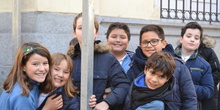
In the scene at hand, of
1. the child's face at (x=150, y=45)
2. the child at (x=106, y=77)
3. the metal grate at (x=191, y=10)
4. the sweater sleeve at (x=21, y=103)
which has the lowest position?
the sweater sleeve at (x=21, y=103)

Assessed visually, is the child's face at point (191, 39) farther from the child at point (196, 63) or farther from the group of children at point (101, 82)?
the group of children at point (101, 82)

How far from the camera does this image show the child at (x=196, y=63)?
141 inches

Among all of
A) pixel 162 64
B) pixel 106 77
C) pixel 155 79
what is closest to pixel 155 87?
pixel 155 79

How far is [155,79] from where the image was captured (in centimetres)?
276

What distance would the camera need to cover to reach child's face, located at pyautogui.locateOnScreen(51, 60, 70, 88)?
117 inches

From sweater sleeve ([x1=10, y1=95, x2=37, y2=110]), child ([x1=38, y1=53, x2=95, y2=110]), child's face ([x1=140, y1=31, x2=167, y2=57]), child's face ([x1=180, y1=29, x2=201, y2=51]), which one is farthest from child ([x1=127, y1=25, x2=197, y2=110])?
sweater sleeve ([x1=10, y1=95, x2=37, y2=110])

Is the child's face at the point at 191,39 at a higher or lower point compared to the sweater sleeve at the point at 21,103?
higher

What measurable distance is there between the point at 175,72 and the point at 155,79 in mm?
350

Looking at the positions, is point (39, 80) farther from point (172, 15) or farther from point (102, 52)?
point (172, 15)

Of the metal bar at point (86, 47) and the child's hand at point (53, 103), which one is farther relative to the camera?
the child's hand at point (53, 103)

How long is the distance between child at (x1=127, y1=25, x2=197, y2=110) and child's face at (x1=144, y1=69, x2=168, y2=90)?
0.73ft

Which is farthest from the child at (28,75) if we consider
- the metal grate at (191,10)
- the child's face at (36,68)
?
the metal grate at (191,10)

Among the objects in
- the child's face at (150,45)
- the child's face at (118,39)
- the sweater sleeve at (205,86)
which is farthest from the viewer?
the child's face at (118,39)

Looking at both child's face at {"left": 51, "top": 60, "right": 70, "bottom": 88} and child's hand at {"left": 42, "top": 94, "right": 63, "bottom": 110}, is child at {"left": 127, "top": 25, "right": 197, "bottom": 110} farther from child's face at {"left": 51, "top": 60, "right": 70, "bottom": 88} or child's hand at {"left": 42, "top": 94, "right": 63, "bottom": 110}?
child's hand at {"left": 42, "top": 94, "right": 63, "bottom": 110}
